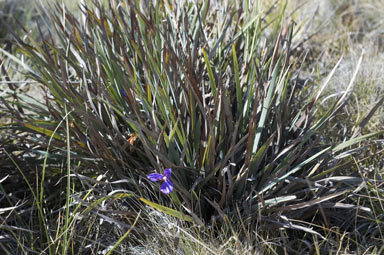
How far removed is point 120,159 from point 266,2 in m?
2.97

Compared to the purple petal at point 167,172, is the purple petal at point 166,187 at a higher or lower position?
lower

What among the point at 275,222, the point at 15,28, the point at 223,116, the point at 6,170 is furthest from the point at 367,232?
the point at 15,28

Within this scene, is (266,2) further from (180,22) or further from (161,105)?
(161,105)

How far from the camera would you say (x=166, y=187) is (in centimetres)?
163

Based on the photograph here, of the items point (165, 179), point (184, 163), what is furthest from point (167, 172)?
point (184, 163)

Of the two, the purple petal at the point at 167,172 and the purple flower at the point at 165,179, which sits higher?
the purple petal at the point at 167,172

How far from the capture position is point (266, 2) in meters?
4.32

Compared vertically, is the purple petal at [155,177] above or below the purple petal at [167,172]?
below

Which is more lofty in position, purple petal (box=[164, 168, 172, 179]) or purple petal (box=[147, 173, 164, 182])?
purple petal (box=[164, 168, 172, 179])

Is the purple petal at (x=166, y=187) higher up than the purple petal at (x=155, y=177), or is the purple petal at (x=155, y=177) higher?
the purple petal at (x=155, y=177)

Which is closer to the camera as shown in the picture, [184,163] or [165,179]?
[165,179]

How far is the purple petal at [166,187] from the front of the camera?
1619 mm

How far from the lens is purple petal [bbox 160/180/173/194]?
162 centimetres

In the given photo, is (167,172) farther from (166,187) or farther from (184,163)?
(184,163)
